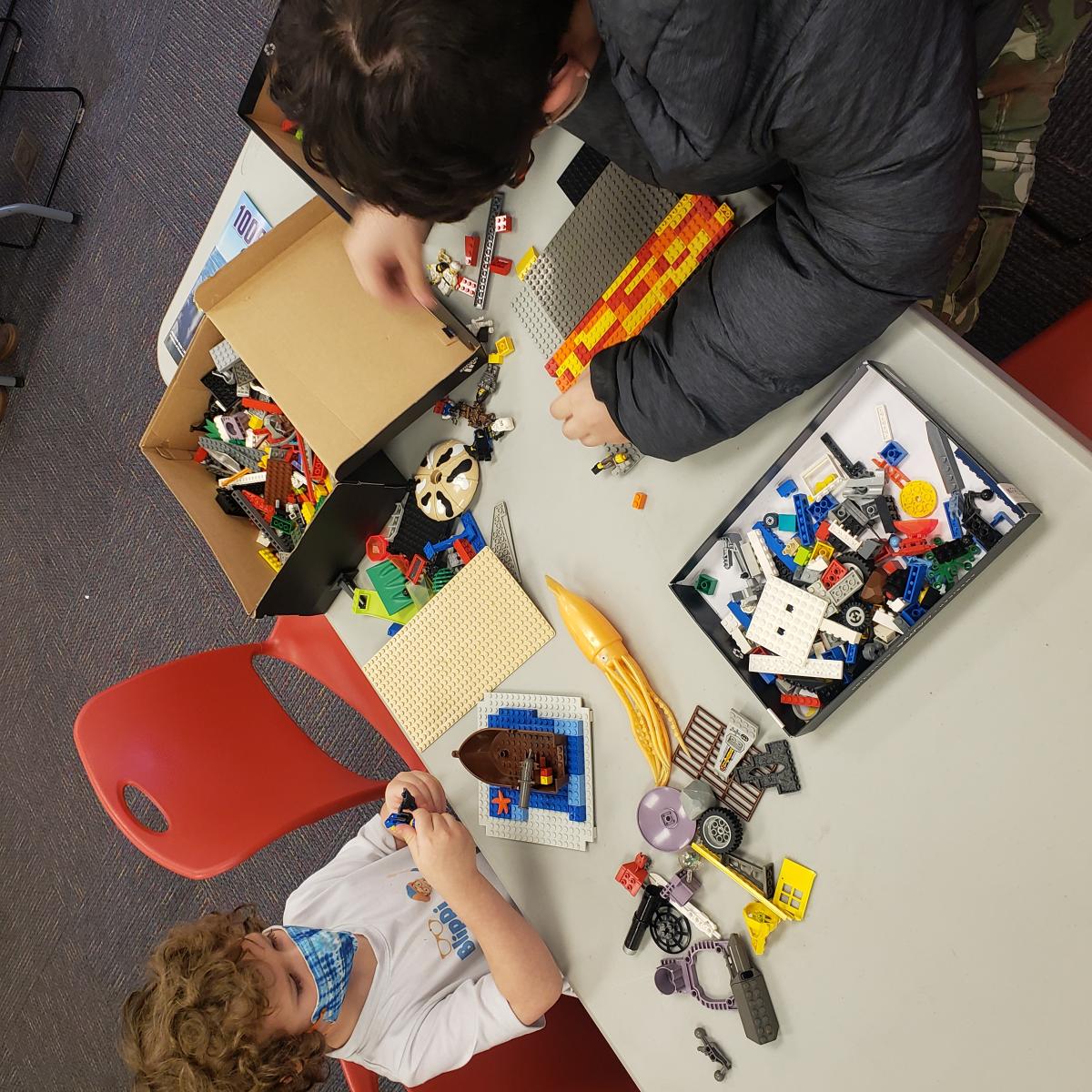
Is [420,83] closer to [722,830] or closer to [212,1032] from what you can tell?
[722,830]

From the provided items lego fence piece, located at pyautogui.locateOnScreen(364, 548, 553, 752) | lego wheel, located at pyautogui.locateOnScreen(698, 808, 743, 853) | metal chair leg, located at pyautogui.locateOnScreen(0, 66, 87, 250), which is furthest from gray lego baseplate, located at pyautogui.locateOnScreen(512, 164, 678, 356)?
metal chair leg, located at pyautogui.locateOnScreen(0, 66, 87, 250)

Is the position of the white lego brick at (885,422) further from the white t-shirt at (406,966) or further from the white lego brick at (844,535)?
the white t-shirt at (406,966)

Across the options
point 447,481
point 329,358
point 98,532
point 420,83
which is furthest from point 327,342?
point 98,532

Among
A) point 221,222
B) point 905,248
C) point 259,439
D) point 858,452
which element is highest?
point 905,248

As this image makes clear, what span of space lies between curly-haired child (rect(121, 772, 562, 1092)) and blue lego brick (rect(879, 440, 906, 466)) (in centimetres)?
55

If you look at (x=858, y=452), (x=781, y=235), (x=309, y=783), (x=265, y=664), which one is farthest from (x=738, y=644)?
(x=265, y=664)

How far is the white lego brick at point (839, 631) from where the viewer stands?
23.6 inches

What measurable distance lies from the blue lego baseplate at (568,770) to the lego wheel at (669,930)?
0.11m

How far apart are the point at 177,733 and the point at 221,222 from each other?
0.64 m

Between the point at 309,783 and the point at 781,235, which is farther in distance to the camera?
the point at 309,783

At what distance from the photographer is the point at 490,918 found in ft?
2.53

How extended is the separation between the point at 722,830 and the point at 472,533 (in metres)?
0.40

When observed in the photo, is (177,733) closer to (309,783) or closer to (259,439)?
(309,783)

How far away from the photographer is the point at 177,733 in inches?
37.7
